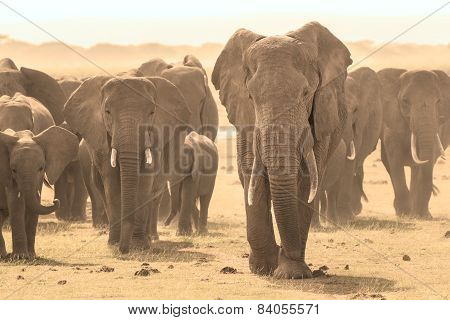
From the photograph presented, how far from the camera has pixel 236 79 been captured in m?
13.7

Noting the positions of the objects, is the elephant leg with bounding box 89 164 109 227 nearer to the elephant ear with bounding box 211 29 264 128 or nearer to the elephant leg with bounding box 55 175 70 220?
the elephant leg with bounding box 55 175 70 220

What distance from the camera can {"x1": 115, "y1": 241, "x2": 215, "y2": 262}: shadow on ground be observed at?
15312 mm

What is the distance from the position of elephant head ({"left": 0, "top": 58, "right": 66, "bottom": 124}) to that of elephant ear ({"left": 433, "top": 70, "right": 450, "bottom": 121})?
8.22 metres

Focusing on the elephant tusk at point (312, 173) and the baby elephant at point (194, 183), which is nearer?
the elephant tusk at point (312, 173)

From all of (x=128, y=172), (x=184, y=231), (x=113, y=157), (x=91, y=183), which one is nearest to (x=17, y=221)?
(x=113, y=157)

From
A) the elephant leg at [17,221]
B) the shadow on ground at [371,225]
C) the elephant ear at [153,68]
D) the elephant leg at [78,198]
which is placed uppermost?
the elephant ear at [153,68]

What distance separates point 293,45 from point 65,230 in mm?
8725

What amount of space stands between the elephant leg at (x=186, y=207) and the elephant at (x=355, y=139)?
2.53 meters

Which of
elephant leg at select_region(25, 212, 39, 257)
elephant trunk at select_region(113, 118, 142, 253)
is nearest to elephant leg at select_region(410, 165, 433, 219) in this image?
elephant trunk at select_region(113, 118, 142, 253)

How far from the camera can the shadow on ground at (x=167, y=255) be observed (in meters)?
15.3

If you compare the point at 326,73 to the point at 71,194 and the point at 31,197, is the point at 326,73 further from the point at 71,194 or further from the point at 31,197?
the point at 71,194

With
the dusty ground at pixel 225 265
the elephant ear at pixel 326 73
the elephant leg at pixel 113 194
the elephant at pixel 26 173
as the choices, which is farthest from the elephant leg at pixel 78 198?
the elephant ear at pixel 326 73

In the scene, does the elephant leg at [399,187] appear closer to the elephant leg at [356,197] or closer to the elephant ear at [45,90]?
the elephant leg at [356,197]

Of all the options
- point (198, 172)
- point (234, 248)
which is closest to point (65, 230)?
point (198, 172)
